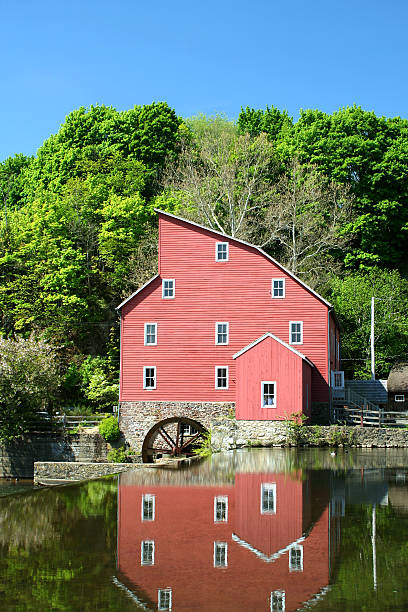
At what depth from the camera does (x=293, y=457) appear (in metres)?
26.8

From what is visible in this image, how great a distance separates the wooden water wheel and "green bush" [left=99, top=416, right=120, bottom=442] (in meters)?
1.56

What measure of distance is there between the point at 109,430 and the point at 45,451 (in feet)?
13.0

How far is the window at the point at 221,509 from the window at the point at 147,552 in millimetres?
2355

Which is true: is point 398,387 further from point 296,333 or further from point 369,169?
point 369,169

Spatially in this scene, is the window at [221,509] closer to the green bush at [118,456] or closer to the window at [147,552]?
the window at [147,552]

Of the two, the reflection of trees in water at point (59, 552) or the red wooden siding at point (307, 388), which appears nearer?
the reflection of trees in water at point (59, 552)

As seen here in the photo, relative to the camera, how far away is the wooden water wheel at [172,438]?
124 ft

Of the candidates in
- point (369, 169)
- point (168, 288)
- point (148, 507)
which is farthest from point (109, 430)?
point (369, 169)

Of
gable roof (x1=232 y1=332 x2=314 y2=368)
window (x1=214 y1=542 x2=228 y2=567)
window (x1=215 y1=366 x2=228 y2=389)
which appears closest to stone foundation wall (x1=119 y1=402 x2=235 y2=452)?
window (x1=215 y1=366 x2=228 y2=389)

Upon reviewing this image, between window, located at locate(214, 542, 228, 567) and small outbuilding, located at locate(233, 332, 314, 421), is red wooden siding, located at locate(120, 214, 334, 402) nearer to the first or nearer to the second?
small outbuilding, located at locate(233, 332, 314, 421)

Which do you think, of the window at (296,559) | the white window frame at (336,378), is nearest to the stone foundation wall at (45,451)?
the white window frame at (336,378)

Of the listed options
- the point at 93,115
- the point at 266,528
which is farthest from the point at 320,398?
the point at 93,115

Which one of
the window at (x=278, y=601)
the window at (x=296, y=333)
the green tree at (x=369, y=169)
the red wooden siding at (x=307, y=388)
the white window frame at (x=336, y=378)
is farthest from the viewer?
the green tree at (x=369, y=169)

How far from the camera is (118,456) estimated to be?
36344 mm
